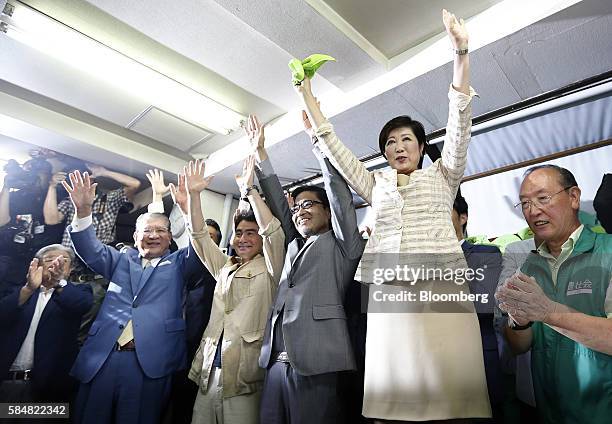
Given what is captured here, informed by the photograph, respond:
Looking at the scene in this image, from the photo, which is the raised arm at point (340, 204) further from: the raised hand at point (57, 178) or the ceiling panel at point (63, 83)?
the raised hand at point (57, 178)

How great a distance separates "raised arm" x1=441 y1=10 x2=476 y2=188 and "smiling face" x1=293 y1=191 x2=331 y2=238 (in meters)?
0.66

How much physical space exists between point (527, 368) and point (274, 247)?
44.9 inches

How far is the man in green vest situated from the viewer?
1125 mm

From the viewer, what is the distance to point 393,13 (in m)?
2.07

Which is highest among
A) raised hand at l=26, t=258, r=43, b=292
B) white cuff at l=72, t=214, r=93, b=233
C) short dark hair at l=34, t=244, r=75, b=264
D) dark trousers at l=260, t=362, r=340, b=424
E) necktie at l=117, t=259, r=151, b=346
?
white cuff at l=72, t=214, r=93, b=233

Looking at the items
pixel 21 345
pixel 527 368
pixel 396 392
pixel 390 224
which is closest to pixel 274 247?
pixel 390 224

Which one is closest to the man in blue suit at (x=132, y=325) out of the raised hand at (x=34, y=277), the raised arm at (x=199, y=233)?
the raised arm at (x=199, y=233)

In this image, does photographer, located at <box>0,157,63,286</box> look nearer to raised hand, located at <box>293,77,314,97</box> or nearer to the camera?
the camera

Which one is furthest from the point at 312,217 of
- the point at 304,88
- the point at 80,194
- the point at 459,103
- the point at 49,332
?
the point at 49,332

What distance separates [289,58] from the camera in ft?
7.79

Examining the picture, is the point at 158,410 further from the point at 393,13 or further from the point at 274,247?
the point at 393,13

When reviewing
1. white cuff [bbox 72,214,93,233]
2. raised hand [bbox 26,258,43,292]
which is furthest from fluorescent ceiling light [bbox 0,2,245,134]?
raised hand [bbox 26,258,43,292]

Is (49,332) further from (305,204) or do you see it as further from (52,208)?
(305,204)

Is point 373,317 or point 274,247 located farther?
point 274,247
